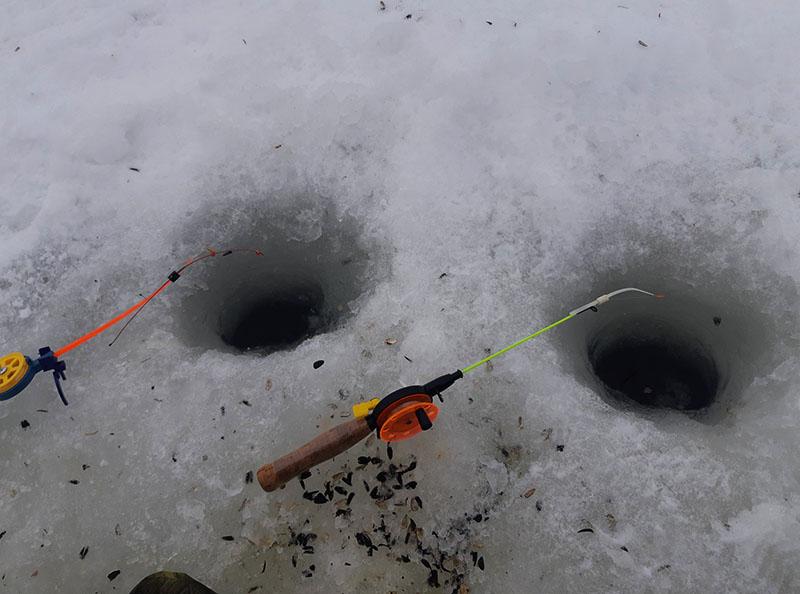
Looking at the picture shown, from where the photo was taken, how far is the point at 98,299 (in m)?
3.28

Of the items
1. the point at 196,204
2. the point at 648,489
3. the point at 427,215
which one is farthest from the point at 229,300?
the point at 648,489

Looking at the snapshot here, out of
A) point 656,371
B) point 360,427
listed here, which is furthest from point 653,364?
point 360,427

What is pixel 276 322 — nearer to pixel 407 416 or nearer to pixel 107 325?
pixel 107 325

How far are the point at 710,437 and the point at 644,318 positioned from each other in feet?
3.11

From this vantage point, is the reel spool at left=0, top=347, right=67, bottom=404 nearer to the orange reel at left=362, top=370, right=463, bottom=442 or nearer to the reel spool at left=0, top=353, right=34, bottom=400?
the reel spool at left=0, top=353, right=34, bottom=400

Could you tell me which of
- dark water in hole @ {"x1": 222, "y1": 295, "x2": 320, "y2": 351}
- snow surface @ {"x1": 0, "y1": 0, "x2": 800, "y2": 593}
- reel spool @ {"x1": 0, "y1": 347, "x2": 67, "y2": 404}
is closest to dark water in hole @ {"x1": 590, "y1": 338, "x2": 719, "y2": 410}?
snow surface @ {"x1": 0, "y1": 0, "x2": 800, "y2": 593}

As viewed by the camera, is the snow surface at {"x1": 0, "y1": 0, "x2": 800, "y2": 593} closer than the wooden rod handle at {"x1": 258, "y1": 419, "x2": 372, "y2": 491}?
No

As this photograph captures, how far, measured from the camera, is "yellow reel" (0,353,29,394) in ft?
8.98

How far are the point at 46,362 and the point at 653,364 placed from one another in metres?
3.42

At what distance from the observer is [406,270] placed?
3.26 metres

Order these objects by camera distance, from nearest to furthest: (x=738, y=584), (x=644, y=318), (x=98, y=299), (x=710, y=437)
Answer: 1. (x=738, y=584)
2. (x=710, y=437)
3. (x=98, y=299)
4. (x=644, y=318)

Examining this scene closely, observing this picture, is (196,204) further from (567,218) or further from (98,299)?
(567,218)

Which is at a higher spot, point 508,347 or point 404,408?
point 404,408

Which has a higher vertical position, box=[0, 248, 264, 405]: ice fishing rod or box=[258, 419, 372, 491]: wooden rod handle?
box=[258, 419, 372, 491]: wooden rod handle
